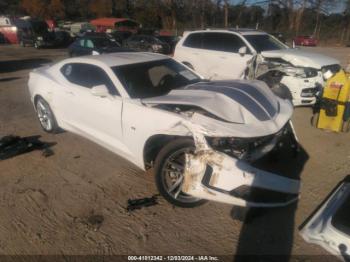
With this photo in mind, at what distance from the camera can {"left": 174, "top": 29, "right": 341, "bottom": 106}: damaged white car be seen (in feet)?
22.3

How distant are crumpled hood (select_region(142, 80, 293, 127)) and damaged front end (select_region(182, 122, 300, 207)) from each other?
36cm

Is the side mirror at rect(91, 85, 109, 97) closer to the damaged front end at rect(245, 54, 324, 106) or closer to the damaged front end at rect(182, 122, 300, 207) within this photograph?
the damaged front end at rect(182, 122, 300, 207)

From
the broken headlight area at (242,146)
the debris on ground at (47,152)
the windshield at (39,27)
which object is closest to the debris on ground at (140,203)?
the broken headlight area at (242,146)

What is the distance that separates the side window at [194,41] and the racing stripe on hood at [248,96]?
517 centimetres

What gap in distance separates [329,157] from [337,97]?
1440 mm

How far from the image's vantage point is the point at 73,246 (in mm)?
3031

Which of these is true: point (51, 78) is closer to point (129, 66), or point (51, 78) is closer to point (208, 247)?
point (129, 66)

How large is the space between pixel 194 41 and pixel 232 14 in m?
39.9

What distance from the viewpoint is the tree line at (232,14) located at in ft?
128

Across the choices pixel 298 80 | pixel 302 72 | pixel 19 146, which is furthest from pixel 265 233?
pixel 302 72

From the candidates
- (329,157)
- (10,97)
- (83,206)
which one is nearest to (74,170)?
(83,206)

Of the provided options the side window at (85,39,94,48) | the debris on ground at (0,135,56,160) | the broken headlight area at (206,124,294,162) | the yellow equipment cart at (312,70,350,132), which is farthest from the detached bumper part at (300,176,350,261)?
the side window at (85,39,94,48)

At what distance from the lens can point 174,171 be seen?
3473 mm

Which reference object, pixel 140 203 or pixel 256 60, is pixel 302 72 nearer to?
pixel 256 60
